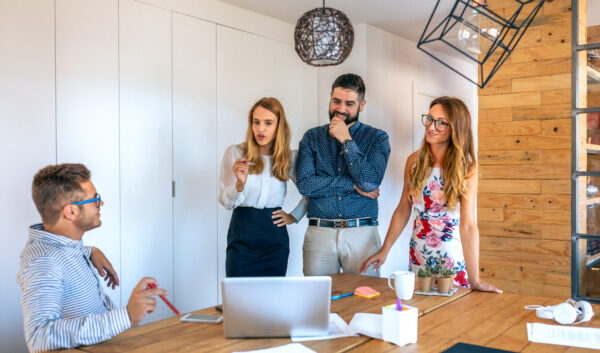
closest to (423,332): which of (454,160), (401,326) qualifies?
(401,326)

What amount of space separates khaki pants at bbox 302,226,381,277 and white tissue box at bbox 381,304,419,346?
122 centimetres

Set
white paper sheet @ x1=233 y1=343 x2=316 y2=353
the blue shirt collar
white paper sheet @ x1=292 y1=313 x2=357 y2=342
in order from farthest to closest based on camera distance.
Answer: the blue shirt collar → white paper sheet @ x1=292 y1=313 x2=357 y2=342 → white paper sheet @ x1=233 y1=343 x2=316 y2=353

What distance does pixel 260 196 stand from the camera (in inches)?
106

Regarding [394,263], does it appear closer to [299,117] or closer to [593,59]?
[299,117]

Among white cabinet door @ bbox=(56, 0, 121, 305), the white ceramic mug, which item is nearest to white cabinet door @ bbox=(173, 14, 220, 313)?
white cabinet door @ bbox=(56, 0, 121, 305)

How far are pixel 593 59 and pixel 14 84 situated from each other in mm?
3410

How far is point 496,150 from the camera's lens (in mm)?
3389

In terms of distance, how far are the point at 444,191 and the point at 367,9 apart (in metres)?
2.41

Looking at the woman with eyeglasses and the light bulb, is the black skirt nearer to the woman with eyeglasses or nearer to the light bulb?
the woman with eyeglasses

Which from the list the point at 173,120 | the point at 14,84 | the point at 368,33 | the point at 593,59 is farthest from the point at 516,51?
the point at 14,84

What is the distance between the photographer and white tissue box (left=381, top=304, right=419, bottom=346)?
1.39 metres

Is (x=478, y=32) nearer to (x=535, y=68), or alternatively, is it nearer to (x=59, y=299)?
(x=59, y=299)

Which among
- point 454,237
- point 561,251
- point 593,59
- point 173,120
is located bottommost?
point 561,251

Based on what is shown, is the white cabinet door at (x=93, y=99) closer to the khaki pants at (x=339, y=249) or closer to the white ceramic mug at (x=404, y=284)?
the khaki pants at (x=339, y=249)
